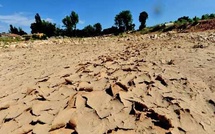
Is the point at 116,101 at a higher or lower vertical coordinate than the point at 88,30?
higher

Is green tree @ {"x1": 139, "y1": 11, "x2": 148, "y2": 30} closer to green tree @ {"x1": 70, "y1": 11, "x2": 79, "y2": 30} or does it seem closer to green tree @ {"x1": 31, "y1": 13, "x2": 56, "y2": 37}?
green tree @ {"x1": 70, "y1": 11, "x2": 79, "y2": 30}

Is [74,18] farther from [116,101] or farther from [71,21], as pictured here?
[116,101]

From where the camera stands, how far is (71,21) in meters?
36.5

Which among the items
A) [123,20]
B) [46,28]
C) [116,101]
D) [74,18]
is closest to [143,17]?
[123,20]

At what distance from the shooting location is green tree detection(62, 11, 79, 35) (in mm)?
36219

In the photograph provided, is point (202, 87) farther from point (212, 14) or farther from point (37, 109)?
point (212, 14)

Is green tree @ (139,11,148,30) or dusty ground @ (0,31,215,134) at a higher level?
green tree @ (139,11,148,30)

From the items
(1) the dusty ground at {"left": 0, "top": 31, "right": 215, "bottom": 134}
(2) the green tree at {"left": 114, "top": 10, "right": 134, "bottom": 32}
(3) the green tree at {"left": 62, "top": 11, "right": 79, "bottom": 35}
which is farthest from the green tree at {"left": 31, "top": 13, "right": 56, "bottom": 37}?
(1) the dusty ground at {"left": 0, "top": 31, "right": 215, "bottom": 134}

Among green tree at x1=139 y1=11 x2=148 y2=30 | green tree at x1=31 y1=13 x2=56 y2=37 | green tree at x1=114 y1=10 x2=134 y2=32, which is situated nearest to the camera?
green tree at x1=139 y1=11 x2=148 y2=30

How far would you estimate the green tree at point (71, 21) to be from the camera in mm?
36219

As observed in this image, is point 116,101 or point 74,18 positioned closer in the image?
point 116,101

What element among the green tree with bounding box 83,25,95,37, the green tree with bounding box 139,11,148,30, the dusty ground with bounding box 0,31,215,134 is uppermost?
the green tree with bounding box 139,11,148,30

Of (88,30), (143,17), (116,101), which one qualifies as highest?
(143,17)

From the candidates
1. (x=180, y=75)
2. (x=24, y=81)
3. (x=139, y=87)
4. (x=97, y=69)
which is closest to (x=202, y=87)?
(x=180, y=75)
